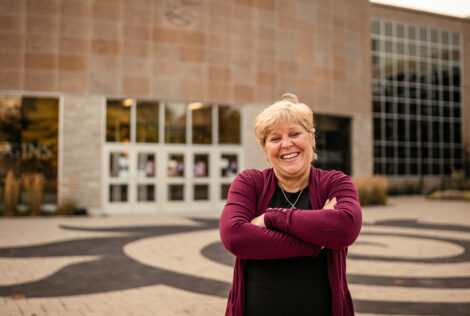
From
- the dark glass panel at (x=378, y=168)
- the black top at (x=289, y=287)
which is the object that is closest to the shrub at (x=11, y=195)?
the black top at (x=289, y=287)

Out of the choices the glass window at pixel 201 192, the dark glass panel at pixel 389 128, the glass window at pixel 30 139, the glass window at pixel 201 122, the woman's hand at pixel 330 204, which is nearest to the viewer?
the woman's hand at pixel 330 204

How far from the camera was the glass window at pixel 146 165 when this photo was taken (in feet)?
62.0

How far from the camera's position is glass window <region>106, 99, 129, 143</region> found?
18.5 meters

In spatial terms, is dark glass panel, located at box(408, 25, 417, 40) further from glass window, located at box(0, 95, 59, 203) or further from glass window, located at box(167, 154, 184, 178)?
glass window, located at box(0, 95, 59, 203)

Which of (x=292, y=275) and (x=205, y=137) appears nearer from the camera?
(x=292, y=275)

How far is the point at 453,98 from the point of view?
34906 mm

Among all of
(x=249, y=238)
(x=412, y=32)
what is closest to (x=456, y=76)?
(x=412, y=32)

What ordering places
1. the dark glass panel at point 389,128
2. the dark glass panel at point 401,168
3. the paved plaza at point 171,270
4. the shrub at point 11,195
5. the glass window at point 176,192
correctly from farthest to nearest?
the dark glass panel at point 389,128, the dark glass panel at point 401,168, the glass window at point 176,192, the shrub at point 11,195, the paved plaza at point 171,270

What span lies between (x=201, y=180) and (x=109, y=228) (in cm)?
669

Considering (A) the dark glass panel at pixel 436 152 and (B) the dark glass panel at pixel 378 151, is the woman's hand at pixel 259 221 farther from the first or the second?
(A) the dark glass panel at pixel 436 152

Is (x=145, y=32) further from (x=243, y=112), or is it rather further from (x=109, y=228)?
(x=109, y=228)

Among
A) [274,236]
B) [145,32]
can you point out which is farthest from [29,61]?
[274,236]

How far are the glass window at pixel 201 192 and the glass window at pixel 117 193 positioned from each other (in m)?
3.07

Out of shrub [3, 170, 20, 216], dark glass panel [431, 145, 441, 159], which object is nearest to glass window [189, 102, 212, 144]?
shrub [3, 170, 20, 216]
